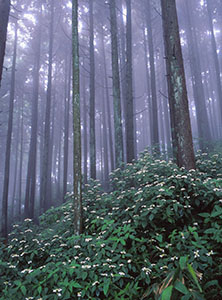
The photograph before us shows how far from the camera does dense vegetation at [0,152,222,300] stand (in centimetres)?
331

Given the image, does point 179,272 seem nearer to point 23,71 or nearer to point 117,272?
point 117,272

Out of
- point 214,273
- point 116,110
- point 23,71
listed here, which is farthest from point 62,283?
point 23,71

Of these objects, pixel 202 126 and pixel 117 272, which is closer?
pixel 117 272

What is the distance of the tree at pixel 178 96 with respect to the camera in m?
6.29

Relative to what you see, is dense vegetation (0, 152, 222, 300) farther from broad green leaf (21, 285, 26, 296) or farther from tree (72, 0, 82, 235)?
tree (72, 0, 82, 235)

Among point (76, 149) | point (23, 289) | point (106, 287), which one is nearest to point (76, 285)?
point (106, 287)

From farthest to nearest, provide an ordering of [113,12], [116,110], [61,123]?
[61,123], [113,12], [116,110]

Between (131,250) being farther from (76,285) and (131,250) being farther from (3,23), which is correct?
(3,23)

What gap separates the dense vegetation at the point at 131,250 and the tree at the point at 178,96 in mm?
550

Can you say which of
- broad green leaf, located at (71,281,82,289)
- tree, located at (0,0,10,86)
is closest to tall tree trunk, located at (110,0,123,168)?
tree, located at (0,0,10,86)

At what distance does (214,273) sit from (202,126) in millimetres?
17110

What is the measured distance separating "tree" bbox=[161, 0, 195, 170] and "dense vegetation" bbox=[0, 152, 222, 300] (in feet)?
1.80

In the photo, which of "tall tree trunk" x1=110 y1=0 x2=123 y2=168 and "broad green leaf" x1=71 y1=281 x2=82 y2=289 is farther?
"tall tree trunk" x1=110 y1=0 x2=123 y2=168

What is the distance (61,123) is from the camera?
30172 millimetres
